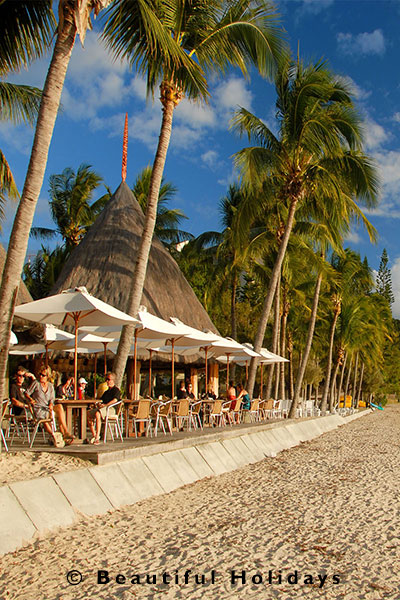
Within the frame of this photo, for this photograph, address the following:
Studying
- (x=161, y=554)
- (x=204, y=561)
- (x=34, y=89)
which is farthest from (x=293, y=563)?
(x=34, y=89)

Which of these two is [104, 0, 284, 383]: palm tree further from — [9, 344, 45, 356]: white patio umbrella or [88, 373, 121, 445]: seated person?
[9, 344, 45, 356]: white patio umbrella

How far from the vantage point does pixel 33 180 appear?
719 centimetres

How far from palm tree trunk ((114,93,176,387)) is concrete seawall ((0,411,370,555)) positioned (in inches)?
93.3

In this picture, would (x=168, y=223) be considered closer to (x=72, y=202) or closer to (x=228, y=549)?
(x=72, y=202)

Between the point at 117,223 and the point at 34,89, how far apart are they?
10.00 metres

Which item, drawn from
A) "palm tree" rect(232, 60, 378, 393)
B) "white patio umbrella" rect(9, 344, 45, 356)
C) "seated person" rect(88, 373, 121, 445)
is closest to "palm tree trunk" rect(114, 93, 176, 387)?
"seated person" rect(88, 373, 121, 445)

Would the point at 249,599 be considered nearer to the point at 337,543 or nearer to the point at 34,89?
the point at 337,543

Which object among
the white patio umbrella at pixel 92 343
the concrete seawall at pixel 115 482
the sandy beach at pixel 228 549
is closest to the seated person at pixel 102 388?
the white patio umbrella at pixel 92 343

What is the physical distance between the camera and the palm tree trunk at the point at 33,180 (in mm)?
6758

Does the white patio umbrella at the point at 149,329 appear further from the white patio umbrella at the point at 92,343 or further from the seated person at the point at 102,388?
the seated person at the point at 102,388

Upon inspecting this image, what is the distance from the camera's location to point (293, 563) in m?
5.19

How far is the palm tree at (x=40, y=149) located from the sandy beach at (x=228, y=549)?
2194mm

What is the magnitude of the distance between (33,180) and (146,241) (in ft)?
17.6

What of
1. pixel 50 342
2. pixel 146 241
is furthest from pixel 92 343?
pixel 146 241
